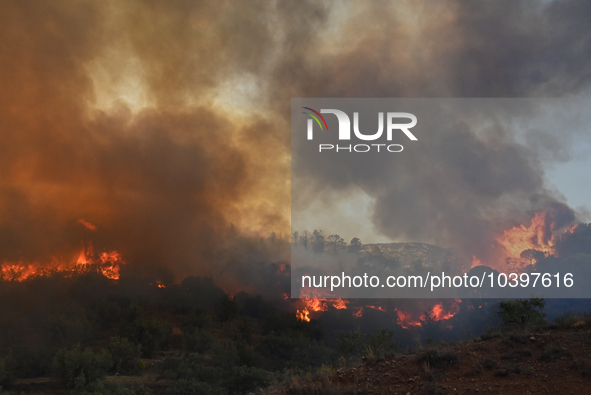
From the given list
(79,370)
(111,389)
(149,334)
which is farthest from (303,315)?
(111,389)

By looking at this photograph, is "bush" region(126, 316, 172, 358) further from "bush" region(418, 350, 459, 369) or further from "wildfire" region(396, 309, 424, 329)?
"wildfire" region(396, 309, 424, 329)

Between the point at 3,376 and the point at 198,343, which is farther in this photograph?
the point at 198,343

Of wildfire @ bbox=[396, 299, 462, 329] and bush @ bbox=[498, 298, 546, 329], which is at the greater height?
bush @ bbox=[498, 298, 546, 329]

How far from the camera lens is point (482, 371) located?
11047mm

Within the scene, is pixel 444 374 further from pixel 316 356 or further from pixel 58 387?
pixel 316 356

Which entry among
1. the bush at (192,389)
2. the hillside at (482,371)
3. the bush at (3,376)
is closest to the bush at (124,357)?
the bush at (3,376)

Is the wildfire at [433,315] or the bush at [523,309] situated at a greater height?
the bush at [523,309]

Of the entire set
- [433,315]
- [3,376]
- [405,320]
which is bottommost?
[405,320]

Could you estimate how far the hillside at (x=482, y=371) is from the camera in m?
10.2

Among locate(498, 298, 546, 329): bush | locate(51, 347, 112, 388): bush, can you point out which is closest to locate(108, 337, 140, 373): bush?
locate(51, 347, 112, 388): bush

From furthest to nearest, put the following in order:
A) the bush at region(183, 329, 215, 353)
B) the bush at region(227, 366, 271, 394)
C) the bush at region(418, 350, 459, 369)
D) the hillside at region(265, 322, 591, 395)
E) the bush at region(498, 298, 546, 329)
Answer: the bush at region(183, 329, 215, 353) → the bush at region(498, 298, 546, 329) → the bush at region(227, 366, 271, 394) → the bush at region(418, 350, 459, 369) → the hillside at region(265, 322, 591, 395)

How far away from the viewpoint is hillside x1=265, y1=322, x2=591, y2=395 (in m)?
10.2

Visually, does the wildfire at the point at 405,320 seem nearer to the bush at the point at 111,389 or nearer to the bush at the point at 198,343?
the bush at the point at 198,343

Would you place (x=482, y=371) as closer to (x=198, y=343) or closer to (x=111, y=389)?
(x=111, y=389)
